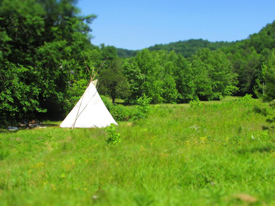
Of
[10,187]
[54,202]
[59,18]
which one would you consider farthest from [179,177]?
[59,18]

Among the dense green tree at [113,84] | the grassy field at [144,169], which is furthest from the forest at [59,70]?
the grassy field at [144,169]

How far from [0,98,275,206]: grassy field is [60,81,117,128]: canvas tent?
532 centimetres

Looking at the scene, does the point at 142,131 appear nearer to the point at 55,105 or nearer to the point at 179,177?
the point at 179,177

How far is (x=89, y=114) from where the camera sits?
17.3 meters

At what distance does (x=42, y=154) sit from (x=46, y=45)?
388 centimetres

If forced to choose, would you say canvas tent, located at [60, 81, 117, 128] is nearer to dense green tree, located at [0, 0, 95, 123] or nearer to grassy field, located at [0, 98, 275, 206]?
grassy field, located at [0, 98, 275, 206]

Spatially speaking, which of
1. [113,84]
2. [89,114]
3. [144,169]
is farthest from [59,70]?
[113,84]

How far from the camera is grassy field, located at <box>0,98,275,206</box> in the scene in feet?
12.5

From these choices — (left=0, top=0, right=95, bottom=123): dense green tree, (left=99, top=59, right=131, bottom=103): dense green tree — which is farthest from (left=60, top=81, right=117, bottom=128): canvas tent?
(left=99, top=59, right=131, bottom=103): dense green tree

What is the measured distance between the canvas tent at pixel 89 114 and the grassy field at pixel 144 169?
5316mm

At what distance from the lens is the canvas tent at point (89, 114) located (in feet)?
56.1

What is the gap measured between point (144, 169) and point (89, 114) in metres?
11.2

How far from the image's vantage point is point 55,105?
23.5 metres

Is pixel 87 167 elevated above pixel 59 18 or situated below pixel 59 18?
below
